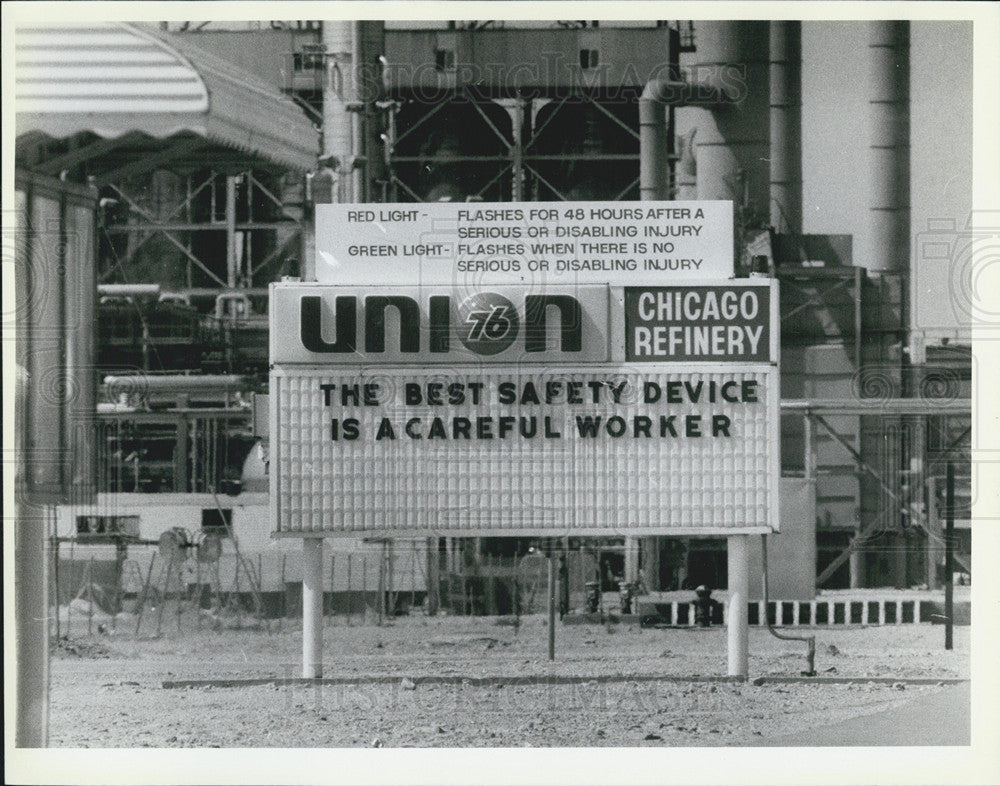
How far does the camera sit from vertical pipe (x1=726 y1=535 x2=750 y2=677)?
9.74m

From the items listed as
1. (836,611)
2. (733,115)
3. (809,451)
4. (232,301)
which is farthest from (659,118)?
(232,301)

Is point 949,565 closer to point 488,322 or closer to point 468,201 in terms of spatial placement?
point 488,322

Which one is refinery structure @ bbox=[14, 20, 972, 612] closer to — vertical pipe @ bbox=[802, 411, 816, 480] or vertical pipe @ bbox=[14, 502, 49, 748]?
vertical pipe @ bbox=[802, 411, 816, 480]

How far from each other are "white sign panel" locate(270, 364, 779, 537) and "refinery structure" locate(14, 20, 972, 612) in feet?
2.76

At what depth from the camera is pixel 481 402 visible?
948cm

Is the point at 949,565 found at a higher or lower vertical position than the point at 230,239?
lower

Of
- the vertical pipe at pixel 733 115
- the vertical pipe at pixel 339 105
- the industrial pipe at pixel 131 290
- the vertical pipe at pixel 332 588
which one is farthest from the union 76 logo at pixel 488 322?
the industrial pipe at pixel 131 290

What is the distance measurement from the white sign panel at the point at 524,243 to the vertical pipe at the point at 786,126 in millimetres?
1558

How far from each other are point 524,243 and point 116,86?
2698mm

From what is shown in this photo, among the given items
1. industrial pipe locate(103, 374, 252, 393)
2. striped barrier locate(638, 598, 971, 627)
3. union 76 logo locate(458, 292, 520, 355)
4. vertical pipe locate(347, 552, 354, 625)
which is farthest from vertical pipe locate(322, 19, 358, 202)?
striped barrier locate(638, 598, 971, 627)

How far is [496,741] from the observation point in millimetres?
9289

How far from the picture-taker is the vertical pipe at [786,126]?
1051cm

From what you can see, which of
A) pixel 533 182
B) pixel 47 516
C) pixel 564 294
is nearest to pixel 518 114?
pixel 533 182

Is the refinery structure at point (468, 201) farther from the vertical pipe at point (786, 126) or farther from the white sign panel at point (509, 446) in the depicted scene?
the white sign panel at point (509, 446)
